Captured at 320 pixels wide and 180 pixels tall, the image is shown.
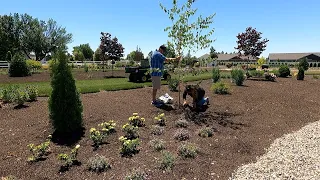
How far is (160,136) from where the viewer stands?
18.3 feet

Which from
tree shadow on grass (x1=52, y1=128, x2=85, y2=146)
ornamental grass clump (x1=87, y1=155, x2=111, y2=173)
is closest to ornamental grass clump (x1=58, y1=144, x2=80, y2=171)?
ornamental grass clump (x1=87, y1=155, x2=111, y2=173)

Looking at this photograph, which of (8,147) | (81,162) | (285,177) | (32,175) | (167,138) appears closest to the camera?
(285,177)

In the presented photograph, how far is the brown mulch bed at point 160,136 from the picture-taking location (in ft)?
13.9

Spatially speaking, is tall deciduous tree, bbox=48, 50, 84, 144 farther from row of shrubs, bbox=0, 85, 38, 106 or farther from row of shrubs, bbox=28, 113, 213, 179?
row of shrubs, bbox=0, 85, 38, 106

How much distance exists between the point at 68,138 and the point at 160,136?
1852 mm

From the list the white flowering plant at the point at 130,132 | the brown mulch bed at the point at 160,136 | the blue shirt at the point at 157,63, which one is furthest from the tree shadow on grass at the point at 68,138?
the blue shirt at the point at 157,63

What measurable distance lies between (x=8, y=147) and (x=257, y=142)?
4849 mm

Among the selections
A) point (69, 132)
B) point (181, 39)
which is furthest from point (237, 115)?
point (69, 132)

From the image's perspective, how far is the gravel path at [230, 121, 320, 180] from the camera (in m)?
4.00

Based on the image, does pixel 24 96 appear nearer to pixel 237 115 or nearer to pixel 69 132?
pixel 69 132

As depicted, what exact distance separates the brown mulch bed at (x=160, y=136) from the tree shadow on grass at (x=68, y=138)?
6.0 inches

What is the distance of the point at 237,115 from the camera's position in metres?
7.36

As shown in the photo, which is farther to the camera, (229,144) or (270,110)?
(270,110)

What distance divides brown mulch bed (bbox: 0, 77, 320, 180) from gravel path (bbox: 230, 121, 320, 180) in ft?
0.67
